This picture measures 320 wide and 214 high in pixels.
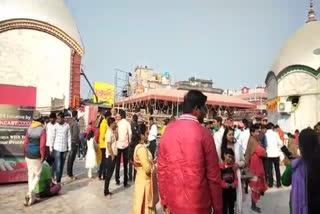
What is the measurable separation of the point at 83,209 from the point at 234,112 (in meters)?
27.0

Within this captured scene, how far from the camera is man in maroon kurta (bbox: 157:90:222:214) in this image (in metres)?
3.24

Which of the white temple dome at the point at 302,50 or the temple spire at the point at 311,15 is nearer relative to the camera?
the white temple dome at the point at 302,50

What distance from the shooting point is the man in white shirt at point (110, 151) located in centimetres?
801

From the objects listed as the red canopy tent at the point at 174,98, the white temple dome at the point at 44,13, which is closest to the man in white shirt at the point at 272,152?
the white temple dome at the point at 44,13

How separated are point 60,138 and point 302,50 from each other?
16479 millimetres

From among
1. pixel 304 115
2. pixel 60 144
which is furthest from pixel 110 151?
pixel 304 115

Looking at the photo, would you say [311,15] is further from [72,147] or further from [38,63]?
[72,147]

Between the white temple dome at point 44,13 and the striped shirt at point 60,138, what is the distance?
10825mm

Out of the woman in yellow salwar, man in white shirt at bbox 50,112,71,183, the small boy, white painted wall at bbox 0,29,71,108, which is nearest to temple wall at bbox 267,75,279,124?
white painted wall at bbox 0,29,71,108

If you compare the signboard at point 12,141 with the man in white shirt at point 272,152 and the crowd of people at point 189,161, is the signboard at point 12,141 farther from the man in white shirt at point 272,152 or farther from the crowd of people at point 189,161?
the man in white shirt at point 272,152

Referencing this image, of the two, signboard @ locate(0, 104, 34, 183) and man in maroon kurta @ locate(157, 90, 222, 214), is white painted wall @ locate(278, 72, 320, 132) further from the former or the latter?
man in maroon kurta @ locate(157, 90, 222, 214)

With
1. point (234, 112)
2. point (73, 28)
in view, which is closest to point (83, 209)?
point (73, 28)

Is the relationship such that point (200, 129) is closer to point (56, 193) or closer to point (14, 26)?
point (56, 193)

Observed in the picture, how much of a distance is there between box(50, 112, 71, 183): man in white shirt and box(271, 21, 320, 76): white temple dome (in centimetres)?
1509
